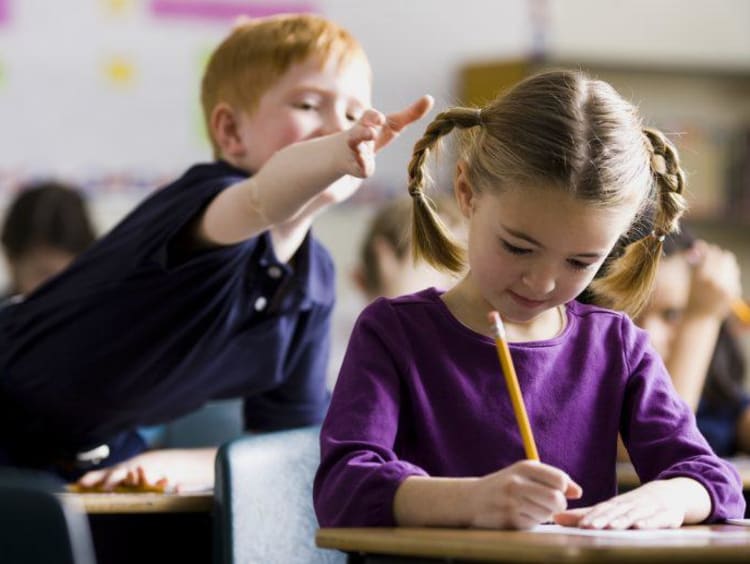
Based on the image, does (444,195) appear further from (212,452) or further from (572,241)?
(572,241)

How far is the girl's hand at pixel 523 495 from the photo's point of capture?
1159mm

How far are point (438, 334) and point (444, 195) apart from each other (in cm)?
158

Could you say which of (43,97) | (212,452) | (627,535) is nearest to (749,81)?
(43,97)

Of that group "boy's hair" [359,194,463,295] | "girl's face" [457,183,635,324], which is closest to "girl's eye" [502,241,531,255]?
"girl's face" [457,183,635,324]

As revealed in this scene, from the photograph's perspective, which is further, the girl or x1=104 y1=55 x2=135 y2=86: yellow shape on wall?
x1=104 y1=55 x2=135 y2=86: yellow shape on wall

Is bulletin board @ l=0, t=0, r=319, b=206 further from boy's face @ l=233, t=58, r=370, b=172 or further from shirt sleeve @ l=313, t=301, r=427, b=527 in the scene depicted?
shirt sleeve @ l=313, t=301, r=427, b=527

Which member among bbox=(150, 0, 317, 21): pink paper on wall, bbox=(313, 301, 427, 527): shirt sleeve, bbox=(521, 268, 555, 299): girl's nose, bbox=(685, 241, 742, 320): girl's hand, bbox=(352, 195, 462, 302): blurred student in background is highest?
bbox=(521, 268, 555, 299): girl's nose

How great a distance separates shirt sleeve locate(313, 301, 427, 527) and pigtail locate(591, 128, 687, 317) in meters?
0.32

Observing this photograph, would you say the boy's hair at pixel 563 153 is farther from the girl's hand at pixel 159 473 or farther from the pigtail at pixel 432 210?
the girl's hand at pixel 159 473

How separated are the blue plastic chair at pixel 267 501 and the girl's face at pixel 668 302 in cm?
125

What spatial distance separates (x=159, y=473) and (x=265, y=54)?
683 mm

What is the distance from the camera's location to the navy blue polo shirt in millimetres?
2051

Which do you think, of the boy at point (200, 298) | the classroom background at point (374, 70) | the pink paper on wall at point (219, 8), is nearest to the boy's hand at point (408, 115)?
the boy at point (200, 298)

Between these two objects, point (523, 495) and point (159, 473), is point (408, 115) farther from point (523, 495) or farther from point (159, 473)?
point (159, 473)
